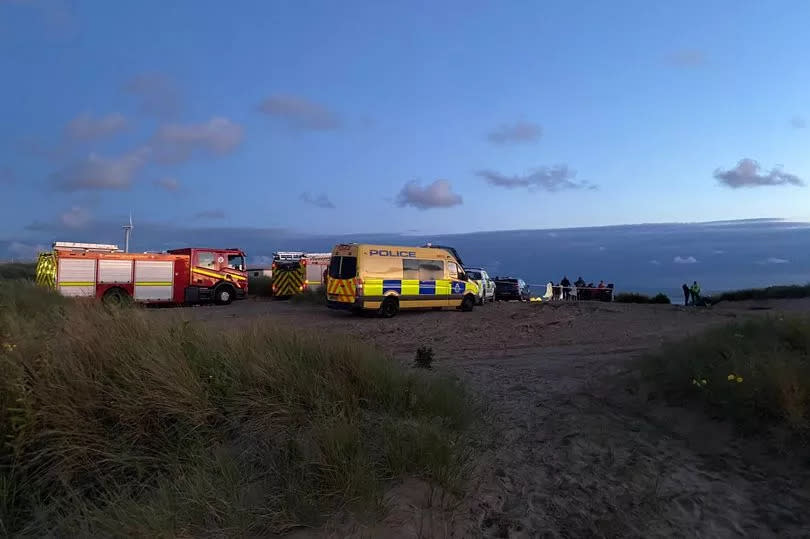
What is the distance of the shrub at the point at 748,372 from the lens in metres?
6.05

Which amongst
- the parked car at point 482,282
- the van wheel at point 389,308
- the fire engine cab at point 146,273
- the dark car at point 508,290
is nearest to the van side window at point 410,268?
the van wheel at point 389,308

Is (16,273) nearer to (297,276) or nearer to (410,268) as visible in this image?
(297,276)

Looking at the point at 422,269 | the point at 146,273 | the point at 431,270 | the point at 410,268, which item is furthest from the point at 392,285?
the point at 146,273

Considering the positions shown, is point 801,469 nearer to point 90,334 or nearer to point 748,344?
point 748,344

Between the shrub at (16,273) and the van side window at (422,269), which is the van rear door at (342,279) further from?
the shrub at (16,273)

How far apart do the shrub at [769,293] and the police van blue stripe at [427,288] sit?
2243cm

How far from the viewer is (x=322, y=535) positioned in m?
3.58

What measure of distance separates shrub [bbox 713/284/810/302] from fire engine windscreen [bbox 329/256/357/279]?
2614cm

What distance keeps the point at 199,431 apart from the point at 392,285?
1649cm

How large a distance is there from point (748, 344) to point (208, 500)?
753cm

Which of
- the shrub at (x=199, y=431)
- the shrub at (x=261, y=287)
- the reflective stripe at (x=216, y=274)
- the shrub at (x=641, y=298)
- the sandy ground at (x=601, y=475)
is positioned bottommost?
the sandy ground at (x=601, y=475)

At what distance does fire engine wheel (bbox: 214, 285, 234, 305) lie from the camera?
28.9 meters

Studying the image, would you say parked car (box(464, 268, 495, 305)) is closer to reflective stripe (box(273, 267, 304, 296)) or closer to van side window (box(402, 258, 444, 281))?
van side window (box(402, 258, 444, 281))

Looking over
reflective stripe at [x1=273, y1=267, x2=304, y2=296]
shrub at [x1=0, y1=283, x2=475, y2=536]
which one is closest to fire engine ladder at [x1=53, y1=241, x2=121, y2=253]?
reflective stripe at [x1=273, y1=267, x2=304, y2=296]
